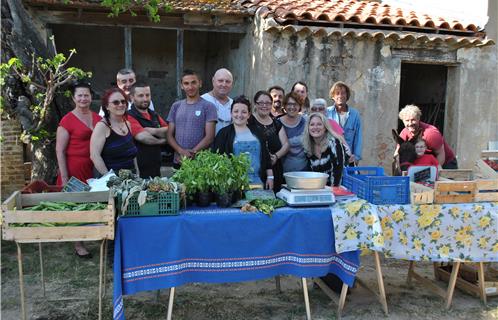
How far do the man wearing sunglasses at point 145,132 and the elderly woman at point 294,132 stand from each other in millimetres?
1289

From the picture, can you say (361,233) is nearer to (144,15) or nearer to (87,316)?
(87,316)

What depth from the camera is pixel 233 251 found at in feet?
11.4

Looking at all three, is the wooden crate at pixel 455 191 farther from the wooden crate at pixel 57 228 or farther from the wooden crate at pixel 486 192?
the wooden crate at pixel 57 228

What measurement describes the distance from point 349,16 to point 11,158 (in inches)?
239

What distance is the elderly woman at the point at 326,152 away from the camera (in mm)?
4398

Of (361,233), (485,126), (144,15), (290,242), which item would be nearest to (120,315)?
(290,242)

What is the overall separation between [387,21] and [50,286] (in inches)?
258

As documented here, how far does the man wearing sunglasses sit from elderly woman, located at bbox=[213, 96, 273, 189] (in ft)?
2.48

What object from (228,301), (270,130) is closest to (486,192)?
(270,130)

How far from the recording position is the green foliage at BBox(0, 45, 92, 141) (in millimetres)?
5270

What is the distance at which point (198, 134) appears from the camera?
482 centimetres

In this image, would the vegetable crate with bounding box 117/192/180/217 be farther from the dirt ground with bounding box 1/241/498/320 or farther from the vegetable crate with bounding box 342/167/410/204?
the vegetable crate with bounding box 342/167/410/204

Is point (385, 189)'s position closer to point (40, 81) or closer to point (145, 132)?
point (145, 132)

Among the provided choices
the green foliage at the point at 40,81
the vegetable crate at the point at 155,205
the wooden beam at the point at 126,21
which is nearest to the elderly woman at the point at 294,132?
the vegetable crate at the point at 155,205
